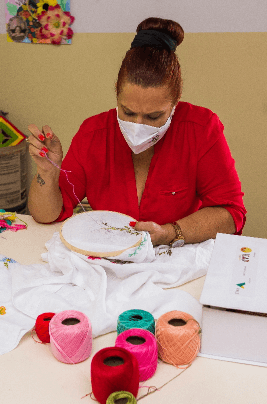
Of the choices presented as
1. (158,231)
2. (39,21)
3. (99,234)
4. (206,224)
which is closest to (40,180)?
(99,234)

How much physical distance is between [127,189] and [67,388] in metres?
0.76

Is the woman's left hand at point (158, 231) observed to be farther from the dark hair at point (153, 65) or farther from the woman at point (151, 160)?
the dark hair at point (153, 65)

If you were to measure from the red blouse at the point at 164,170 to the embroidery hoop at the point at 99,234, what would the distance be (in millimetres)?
198

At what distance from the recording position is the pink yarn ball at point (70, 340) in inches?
28.6

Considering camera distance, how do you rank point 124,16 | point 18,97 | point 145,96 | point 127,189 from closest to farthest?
point 145,96 < point 127,189 < point 124,16 < point 18,97

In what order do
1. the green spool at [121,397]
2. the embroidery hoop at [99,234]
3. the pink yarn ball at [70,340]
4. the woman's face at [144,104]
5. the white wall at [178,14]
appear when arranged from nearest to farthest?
the green spool at [121,397]
the pink yarn ball at [70,340]
the embroidery hoop at [99,234]
the woman's face at [144,104]
the white wall at [178,14]

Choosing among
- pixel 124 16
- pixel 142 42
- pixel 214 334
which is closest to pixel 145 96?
pixel 142 42

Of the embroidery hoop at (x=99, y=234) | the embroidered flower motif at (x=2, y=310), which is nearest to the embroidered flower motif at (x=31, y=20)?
the embroidery hoop at (x=99, y=234)

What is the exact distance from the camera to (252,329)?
73 centimetres

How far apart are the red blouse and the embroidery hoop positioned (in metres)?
0.20

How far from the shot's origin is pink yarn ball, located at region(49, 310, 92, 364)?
73 cm

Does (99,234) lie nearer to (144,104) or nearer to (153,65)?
(144,104)

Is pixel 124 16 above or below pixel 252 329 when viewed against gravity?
above

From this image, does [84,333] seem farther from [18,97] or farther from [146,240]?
[18,97]
